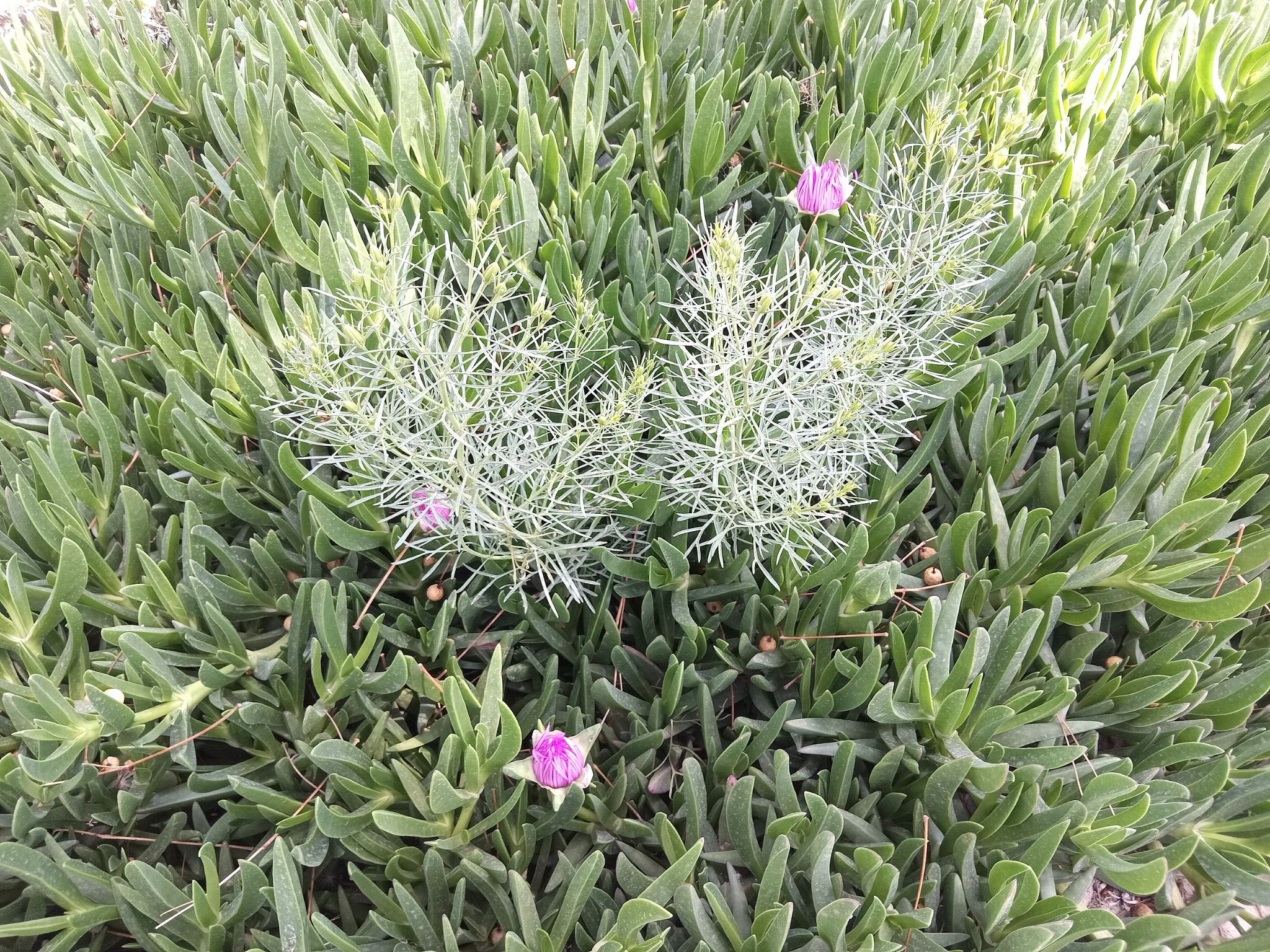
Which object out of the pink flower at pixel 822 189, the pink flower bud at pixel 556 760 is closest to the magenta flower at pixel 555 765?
the pink flower bud at pixel 556 760

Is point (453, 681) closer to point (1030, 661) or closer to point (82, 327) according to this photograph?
point (1030, 661)

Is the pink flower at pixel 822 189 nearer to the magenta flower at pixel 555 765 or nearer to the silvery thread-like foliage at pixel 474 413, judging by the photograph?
the silvery thread-like foliage at pixel 474 413

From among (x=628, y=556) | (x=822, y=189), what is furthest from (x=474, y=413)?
(x=822, y=189)

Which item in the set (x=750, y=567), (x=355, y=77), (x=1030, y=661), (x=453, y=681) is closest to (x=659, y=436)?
(x=750, y=567)

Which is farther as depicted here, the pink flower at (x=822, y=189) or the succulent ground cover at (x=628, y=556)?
the pink flower at (x=822, y=189)

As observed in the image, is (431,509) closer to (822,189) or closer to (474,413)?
(474,413)

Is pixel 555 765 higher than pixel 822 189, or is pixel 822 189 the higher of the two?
pixel 822 189

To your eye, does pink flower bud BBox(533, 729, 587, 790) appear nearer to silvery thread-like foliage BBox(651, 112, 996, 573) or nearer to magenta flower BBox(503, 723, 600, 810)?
magenta flower BBox(503, 723, 600, 810)

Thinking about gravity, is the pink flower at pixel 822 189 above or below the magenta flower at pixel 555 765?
above
